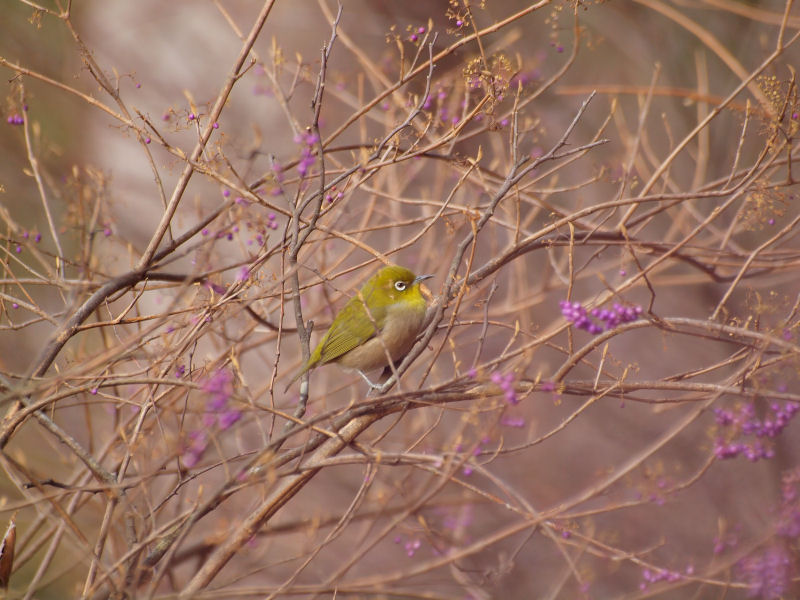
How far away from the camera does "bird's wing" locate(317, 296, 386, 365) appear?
4.28m

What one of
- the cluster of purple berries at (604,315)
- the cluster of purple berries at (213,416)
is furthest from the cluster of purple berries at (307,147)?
the cluster of purple berries at (604,315)

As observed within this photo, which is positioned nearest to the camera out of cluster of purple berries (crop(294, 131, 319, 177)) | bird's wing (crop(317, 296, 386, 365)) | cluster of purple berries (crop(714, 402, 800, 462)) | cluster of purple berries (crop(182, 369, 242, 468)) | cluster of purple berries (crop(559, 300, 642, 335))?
cluster of purple berries (crop(182, 369, 242, 468))

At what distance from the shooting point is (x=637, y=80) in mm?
8727

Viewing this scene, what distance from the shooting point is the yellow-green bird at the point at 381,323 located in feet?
14.1

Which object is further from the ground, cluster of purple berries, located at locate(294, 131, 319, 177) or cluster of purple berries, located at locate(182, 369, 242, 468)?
cluster of purple berries, located at locate(294, 131, 319, 177)

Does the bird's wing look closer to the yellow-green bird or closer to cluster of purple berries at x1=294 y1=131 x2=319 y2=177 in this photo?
the yellow-green bird

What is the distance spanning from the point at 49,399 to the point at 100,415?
5.22 meters

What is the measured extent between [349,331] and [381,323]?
0.62ft

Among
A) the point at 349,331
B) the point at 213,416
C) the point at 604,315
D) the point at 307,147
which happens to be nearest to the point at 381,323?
the point at 349,331

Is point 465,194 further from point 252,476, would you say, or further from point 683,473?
point 252,476

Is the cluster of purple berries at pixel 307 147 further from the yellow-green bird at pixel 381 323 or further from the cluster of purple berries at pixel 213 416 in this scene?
the yellow-green bird at pixel 381 323

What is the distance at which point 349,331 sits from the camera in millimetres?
4336

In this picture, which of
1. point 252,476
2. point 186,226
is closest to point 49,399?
point 252,476

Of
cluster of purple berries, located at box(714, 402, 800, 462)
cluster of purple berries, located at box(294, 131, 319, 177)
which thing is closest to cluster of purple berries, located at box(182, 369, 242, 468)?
cluster of purple berries, located at box(294, 131, 319, 177)
